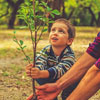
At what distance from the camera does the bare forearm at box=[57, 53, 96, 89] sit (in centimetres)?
312

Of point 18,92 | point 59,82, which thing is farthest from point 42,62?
point 18,92

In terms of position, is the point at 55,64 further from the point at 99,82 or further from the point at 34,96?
the point at 99,82

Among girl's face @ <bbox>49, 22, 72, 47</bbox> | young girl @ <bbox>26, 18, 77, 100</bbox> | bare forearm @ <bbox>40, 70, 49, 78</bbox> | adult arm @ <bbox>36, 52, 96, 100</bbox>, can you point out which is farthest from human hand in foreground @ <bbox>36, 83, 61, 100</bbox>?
girl's face @ <bbox>49, 22, 72, 47</bbox>

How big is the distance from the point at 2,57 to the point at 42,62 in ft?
17.6

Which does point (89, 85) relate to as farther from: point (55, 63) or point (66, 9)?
point (66, 9)

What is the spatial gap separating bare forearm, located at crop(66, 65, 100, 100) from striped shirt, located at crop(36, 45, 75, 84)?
58 cm

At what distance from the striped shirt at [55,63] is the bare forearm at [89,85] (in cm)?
58

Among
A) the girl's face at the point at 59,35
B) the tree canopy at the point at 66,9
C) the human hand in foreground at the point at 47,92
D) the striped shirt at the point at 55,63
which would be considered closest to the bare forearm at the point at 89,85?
the human hand in foreground at the point at 47,92

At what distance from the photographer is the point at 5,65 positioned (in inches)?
288

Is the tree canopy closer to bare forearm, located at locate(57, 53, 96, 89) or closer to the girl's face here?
the girl's face

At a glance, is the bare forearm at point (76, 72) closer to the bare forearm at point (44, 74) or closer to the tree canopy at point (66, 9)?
the bare forearm at point (44, 74)

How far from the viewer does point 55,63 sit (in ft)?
11.6

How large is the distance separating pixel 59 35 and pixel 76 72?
Result: 55 centimetres

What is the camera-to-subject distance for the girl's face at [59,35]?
349cm
